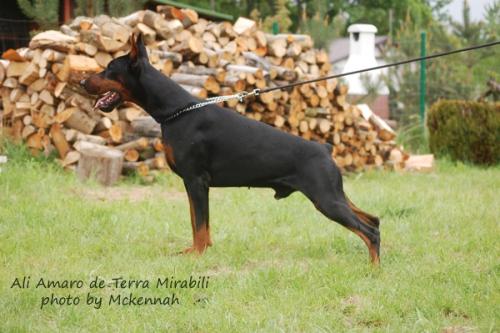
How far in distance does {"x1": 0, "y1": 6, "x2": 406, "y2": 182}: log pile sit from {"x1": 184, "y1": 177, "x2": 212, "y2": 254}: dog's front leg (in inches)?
130

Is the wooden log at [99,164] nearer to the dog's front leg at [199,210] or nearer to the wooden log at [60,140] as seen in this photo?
the wooden log at [60,140]

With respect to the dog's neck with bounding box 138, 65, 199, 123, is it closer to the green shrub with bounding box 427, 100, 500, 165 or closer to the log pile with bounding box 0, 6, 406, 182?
the log pile with bounding box 0, 6, 406, 182

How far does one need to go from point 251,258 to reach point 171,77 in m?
4.54

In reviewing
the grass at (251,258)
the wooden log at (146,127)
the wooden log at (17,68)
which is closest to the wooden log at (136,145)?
the wooden log at (146,127)

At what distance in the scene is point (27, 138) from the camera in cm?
906

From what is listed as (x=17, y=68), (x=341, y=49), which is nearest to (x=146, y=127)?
(x=17, y=68)

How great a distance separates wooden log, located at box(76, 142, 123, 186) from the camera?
789 centimetres

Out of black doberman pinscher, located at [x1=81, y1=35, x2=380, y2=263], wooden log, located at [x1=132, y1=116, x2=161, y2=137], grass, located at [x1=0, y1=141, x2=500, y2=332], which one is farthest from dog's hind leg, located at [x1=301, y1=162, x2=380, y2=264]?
wooden log, located at [x1=132, y1=116, x2=161, y2=137]

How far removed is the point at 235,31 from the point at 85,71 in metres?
2.86

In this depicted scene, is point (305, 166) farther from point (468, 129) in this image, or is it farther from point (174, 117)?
point (468, 129)

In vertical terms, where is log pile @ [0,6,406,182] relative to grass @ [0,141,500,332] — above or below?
above

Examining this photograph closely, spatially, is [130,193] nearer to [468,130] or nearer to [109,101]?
[109,101]

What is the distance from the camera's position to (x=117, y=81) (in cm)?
498

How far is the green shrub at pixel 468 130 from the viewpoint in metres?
10.8
